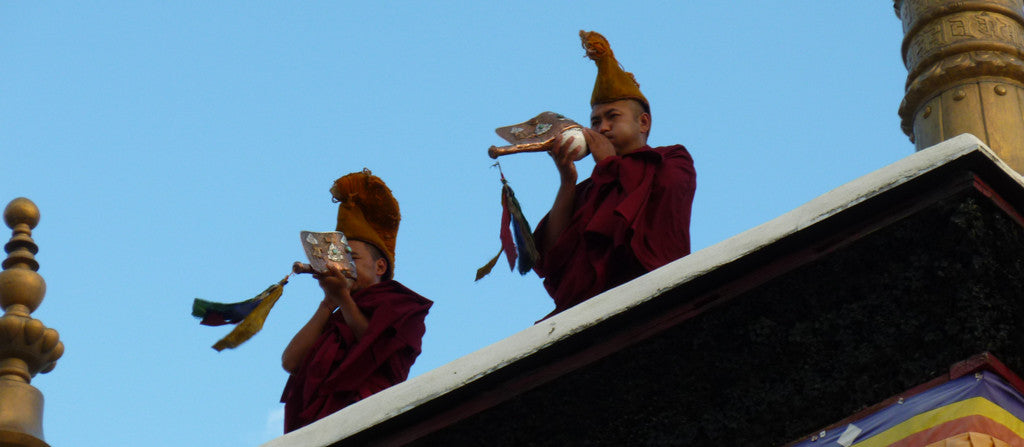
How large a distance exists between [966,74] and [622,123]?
1.75m

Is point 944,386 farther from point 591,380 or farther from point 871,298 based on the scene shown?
point 591,380

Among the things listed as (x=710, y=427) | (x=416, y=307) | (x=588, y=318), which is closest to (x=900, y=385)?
(x=710, y=427)

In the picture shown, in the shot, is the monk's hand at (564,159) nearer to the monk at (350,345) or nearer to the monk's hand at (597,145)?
the monk's hand at (597,145)

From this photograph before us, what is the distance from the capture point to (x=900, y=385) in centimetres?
489

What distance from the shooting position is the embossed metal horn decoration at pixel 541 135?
6965 millimetres

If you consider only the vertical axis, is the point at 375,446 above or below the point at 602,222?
below

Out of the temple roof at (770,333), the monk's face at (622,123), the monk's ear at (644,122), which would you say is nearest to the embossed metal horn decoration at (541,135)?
the monk's face at (622,123)

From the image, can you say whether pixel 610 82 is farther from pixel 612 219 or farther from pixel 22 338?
pixel 22 338

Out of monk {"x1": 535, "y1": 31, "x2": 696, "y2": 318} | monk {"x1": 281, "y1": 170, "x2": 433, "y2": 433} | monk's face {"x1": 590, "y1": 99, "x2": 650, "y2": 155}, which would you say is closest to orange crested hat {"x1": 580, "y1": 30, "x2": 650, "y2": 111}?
monk's face {"x1": 590, "y1": 99, "x2": 650, "y2": 155}

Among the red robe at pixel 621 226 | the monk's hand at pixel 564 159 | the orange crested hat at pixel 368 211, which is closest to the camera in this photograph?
the red robe at pixel 621 226

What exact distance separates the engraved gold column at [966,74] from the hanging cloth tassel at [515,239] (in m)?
2.12

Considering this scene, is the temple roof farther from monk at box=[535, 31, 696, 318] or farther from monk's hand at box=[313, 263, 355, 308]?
monk's hand at box=[313, 263, 355, 308]

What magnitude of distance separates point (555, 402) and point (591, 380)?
14 cm

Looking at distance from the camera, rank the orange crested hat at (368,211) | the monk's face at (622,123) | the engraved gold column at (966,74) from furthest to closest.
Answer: the orange crested hat at (368,211) < the engraved gold column at (966,74) < the monk's face at (622,123)
